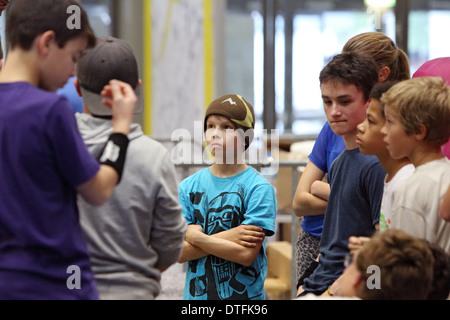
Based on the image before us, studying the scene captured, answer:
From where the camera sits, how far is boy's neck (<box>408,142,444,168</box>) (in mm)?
1911

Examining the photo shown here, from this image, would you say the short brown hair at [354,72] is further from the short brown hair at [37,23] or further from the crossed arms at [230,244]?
the short brown hair at [37,23]

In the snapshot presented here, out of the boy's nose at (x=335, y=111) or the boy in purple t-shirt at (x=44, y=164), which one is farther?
the boy's nose at (x=335, y=111)

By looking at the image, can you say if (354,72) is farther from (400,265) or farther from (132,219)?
(132,219)

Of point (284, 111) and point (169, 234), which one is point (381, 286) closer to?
point (169, 234)

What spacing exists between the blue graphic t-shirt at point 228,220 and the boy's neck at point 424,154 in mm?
673

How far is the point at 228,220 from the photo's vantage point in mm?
2438

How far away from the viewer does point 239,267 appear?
95.9 inches

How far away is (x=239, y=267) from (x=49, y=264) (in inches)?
41.0

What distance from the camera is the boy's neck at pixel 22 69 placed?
5.10 feet

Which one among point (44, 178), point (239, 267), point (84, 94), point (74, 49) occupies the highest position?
point (74, 49)

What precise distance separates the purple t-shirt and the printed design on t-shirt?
0.96m

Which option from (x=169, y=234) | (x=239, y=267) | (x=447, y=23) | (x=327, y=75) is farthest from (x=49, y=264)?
(x=447, y=23)

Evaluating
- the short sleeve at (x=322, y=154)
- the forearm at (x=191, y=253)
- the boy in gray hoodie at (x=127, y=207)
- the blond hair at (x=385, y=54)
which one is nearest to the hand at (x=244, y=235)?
the forearm at (x=191, y=253)

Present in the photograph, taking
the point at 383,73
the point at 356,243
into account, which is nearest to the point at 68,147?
the point at 356,243
